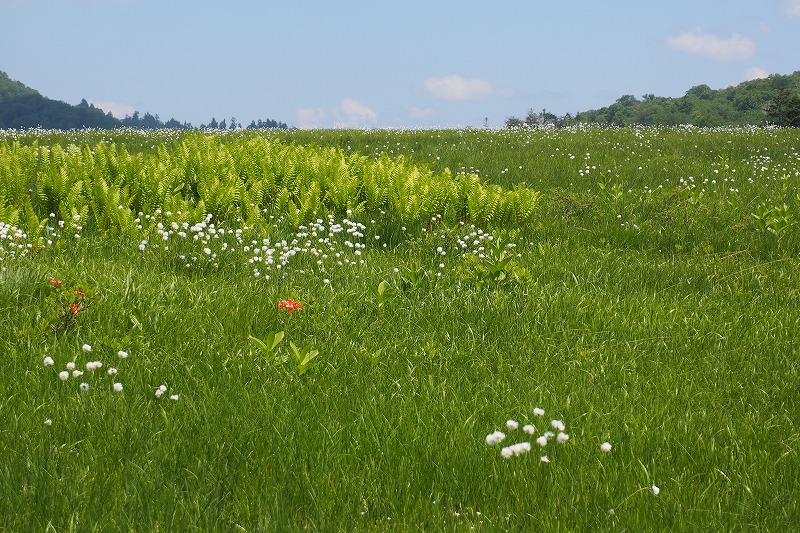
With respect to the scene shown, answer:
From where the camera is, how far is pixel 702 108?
108m

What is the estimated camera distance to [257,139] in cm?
1176

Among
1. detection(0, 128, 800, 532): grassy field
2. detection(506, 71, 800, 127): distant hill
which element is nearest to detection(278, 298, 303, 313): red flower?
detection(0, 128, 800, 532): grassy field

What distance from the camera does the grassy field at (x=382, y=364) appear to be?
307 cm

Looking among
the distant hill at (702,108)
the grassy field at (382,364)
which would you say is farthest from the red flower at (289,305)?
the distant hill at (702,108)

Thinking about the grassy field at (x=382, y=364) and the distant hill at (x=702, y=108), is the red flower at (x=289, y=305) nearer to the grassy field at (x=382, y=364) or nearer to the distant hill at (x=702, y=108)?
the grassy field at (x=382, y=364)

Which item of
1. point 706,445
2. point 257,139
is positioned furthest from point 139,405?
point 257,139

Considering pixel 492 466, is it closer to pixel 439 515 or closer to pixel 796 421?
pixel 439 515

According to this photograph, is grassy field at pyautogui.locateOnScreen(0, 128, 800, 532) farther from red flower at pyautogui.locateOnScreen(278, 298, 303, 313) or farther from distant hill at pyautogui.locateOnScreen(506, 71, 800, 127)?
distant hill at pyautogui.locateOnScreen(506, 71, 800, 127)

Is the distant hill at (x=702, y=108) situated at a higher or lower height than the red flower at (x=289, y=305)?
higher

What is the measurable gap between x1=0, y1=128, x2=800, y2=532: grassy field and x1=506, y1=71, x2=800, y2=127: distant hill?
83.2 m

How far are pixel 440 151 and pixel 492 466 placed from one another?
1384 cm

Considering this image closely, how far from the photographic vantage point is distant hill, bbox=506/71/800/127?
95.5m

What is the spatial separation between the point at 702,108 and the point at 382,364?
11740cm

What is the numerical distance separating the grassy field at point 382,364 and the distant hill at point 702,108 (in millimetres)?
83154
